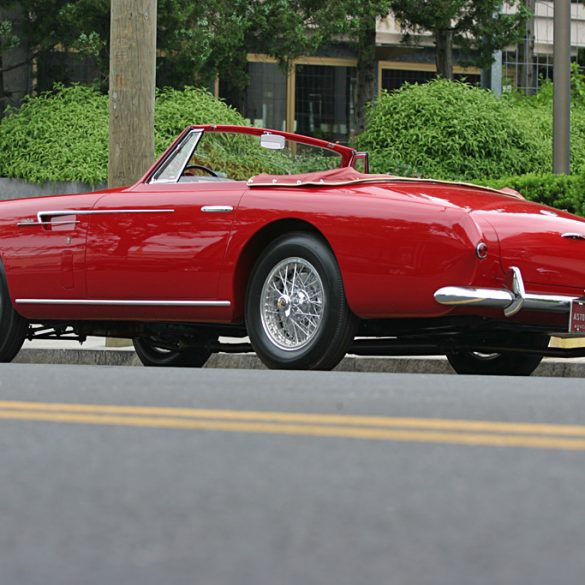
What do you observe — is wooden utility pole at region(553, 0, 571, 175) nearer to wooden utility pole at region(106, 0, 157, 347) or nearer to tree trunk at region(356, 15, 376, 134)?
Answer: wooden utility pole at region(106, 0, 157, 347)

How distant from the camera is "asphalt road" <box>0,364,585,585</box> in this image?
3012 millimetres

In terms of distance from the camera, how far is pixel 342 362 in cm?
1020

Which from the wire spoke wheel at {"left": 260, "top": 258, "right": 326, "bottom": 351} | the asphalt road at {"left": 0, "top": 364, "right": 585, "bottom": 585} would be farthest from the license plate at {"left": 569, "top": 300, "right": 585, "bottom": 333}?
the asphalt road at {"left": 0, "top": 364, "right": 585, "bottom": 585}

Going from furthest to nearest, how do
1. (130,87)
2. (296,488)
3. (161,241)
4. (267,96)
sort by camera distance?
(267,96), (130,87), (161,241), (296,488)

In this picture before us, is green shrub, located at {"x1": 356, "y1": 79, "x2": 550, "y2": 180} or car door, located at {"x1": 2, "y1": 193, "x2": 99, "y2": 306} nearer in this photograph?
car door, located at {"x1": 2, "y1": 193, "x2": 99, "y2": 306}

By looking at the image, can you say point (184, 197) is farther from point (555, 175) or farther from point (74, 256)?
point (555, 175)

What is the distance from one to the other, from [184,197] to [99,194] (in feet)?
2.40

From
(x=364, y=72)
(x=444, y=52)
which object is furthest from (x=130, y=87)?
(x=364, y=72)

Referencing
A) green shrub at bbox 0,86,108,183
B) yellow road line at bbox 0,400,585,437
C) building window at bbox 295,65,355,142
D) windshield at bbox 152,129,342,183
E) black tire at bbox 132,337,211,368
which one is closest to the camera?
yellow road line at bbox 0,400,585,437

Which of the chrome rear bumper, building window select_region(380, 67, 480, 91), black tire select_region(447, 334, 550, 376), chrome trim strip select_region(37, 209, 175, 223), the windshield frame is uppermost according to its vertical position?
building window select_region(380, 67, 480, 91)

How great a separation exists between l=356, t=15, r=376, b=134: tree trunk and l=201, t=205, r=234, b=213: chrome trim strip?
1816 centimetres

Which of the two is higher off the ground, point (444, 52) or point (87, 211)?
point (444, 52)

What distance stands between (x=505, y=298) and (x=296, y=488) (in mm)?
3506

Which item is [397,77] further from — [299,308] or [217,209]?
[299,308]
